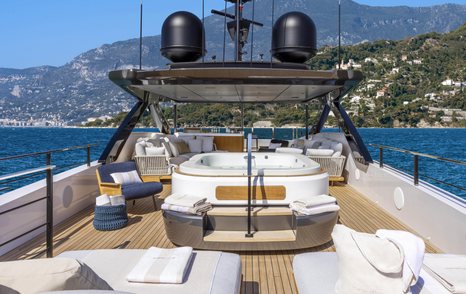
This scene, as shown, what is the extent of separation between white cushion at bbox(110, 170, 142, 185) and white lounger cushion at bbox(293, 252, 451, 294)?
2991 mm

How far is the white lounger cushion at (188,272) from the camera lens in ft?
5.71

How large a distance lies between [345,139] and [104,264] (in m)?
5.53

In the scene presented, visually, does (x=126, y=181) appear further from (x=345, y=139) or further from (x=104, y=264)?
(x=345, y=139)

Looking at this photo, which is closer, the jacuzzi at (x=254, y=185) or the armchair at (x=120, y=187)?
the jacuzzi at (x=254, y=185)

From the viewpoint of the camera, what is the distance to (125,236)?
12.0 feet

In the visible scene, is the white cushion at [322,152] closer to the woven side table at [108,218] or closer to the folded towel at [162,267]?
the woven side table at [108,218]

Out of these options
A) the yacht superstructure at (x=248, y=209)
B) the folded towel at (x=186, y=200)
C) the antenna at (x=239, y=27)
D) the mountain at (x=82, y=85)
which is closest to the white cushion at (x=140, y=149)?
the yacht superstructure at (x=248, y=209)

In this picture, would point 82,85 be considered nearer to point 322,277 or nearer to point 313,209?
point 313,209

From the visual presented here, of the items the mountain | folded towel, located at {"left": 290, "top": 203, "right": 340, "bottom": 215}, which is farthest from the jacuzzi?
the mountain

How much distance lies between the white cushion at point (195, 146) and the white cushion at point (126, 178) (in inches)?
116

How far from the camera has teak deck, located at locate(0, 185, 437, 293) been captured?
2.69 meters

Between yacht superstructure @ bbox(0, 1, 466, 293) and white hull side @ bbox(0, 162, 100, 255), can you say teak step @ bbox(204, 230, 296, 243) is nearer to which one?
yacht superstructure @ bbox(0, 1, 466, 293)

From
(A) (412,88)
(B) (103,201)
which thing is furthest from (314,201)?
(A) (412,88)

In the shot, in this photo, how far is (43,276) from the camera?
1168mm
